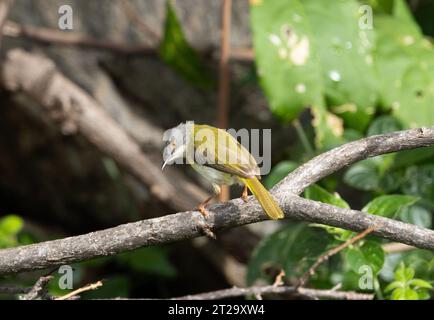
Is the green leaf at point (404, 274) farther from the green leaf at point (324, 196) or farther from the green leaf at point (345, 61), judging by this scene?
the green leaf at point (345, 61)

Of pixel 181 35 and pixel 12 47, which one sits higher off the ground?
pixel 12 47

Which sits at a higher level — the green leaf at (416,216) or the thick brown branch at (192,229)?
the green leaf at (416,216)

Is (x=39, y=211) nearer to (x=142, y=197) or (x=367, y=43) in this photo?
(x=142, y=197)

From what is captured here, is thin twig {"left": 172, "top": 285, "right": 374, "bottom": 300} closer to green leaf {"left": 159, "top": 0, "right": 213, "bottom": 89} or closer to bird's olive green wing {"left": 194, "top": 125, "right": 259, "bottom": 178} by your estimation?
bird's olive green wing {"left": 194, "top": 125, "right": 259, "bottom": 178}

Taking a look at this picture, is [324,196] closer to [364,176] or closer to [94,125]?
[364,176]

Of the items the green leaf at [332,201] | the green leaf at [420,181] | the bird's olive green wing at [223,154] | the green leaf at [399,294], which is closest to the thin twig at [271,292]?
the green leaf at [399,294]
